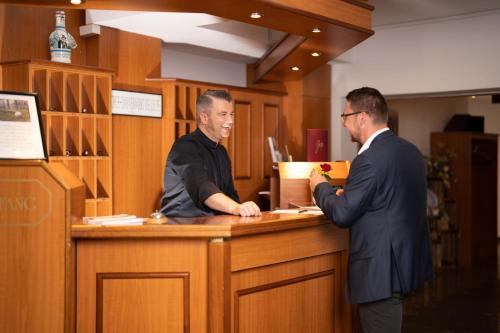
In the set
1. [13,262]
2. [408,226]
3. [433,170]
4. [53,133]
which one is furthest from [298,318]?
[433,170]

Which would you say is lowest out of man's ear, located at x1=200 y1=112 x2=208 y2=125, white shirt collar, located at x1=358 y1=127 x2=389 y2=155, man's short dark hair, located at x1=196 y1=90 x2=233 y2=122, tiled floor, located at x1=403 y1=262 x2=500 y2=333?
tiled floor, located at x1=403 y1=262 x2=500 y2=333

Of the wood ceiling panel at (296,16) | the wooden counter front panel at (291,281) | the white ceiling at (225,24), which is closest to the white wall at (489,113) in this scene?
the white ceiling at (225,24)

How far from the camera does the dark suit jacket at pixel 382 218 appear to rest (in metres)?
3.24

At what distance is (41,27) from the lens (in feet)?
20.0

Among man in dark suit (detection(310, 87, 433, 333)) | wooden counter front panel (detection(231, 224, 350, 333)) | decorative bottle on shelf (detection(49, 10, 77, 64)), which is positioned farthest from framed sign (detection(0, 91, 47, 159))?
decorative bottle on shelf (detection(49, 10, 77, 64))

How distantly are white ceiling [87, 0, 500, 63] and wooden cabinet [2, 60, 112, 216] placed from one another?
2.40ft

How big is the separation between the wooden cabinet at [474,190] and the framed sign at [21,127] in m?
8.07

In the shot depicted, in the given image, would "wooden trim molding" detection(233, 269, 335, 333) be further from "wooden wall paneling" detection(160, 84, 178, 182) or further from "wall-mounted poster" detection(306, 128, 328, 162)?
"wall-mounted poster" detection(306, 128, 328, 162)

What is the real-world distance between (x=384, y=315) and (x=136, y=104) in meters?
3.96

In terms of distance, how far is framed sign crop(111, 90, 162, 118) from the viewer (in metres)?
6.44

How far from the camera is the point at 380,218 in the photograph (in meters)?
3.27

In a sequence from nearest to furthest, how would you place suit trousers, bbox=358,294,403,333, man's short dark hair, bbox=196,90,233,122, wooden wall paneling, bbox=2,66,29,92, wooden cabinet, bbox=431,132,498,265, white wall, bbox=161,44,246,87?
suit trousers, bbox=358,294,403,333 < man's short dark hair, bbox=196,90,233,122 < wooden wall paneling, bbox=2,66,29,92 < white wall, bbox=161,44,246,87 < wooden cabinet, bbox=431,132,498,265

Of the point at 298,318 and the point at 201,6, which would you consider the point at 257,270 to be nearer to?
the point at 298,318

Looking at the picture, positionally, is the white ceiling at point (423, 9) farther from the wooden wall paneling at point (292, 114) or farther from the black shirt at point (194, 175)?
the black shirt at point (194, 175)
